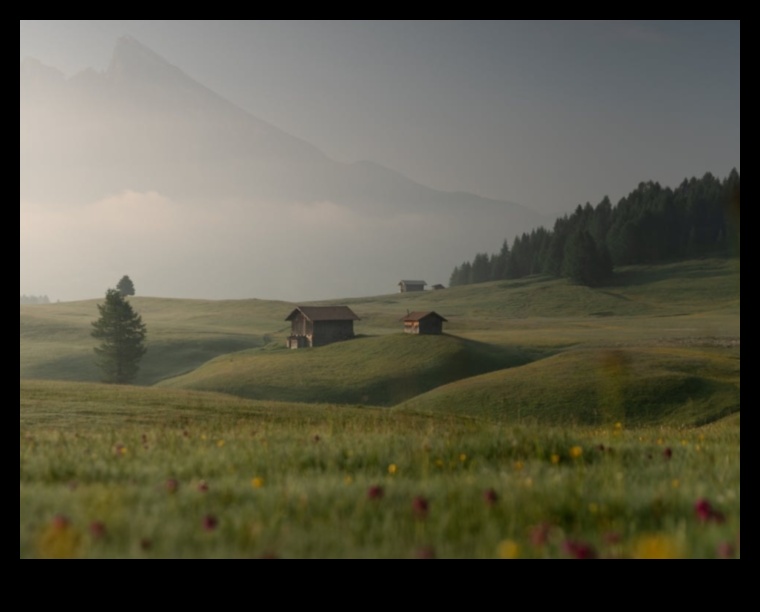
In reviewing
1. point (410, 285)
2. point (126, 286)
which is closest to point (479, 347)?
point (410, 285)

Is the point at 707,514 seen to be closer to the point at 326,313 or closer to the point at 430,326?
the point at 430,326

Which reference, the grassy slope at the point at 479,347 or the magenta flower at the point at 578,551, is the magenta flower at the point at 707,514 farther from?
the grassy slope at the point at 479,347

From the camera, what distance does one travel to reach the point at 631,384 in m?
60.5

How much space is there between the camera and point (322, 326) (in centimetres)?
10000

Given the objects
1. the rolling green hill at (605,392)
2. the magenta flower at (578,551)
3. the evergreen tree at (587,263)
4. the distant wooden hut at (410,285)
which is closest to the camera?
the magenta flower at (578,551)

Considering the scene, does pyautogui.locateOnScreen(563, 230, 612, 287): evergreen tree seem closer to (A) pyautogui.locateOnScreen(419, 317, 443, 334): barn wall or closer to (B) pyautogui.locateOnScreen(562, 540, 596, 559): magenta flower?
(A) pyautogui.locateOnScreen(419, 317, 443, 334): barn wall

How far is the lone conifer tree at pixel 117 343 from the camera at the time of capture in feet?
317

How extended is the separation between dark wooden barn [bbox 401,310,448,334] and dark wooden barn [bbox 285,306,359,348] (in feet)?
28.0

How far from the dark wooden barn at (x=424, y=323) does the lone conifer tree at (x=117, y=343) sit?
35.5 meters

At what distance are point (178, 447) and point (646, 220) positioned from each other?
7483 inches

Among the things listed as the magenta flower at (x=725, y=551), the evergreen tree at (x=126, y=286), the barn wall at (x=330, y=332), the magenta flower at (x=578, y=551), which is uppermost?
the evergreen tree at (x=126, y=286)

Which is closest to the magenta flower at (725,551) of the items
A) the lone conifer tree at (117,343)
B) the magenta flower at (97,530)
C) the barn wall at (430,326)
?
the magenta flower at (97,530)
